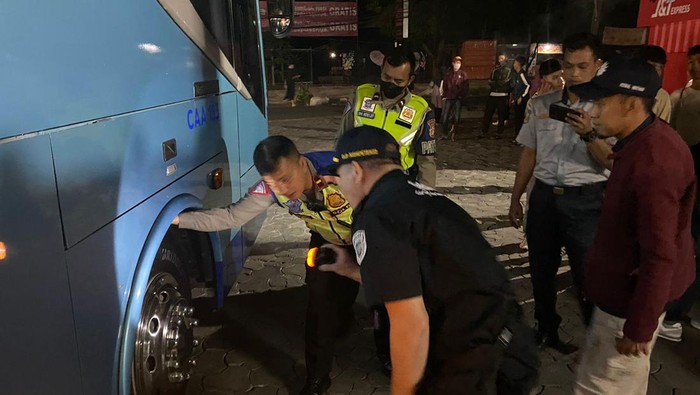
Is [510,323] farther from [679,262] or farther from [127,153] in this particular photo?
[127,153]

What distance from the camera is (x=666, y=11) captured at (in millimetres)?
7691

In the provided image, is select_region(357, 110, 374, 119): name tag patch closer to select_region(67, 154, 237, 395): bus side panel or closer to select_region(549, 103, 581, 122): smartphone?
select_region(549, 103, 581, 122): smartphone

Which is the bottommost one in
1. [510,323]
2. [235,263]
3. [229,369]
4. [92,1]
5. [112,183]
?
[229,369]

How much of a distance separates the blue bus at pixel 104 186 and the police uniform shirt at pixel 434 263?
95 cm

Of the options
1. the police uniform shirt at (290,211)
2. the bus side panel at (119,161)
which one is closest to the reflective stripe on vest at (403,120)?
the police uniform shirt at (290,211)

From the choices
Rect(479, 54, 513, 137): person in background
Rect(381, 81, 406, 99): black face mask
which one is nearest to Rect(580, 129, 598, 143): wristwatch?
Rect(381, 81, 406, 99): black face mask

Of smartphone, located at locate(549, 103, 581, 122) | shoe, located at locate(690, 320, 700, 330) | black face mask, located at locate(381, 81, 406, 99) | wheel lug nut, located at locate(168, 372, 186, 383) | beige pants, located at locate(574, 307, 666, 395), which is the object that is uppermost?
black face mask, located at locate(381, 81, 406, 99)

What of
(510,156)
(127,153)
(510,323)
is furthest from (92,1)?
(510,156)

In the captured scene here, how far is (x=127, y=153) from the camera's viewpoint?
2.06m

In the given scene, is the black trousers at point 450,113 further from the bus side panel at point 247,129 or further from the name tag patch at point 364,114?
the name tag patch at point 364,114

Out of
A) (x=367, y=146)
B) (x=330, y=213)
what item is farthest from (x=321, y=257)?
(x=367, y=146)

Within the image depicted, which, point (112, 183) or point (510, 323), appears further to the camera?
point (112, 183)

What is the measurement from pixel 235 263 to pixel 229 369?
28.6 inches

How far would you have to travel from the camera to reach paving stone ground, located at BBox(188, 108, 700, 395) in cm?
311
